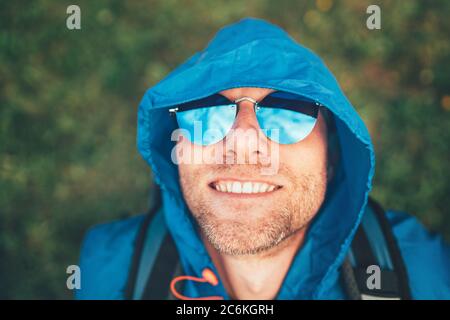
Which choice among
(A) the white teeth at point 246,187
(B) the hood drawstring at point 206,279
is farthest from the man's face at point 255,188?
(B) the hood drawstring at point 206,279

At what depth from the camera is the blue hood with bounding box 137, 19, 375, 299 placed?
2.09m

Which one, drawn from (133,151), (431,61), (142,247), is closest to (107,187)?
(133,151)

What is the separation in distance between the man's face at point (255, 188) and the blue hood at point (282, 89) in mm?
184

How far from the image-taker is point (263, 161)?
2.29 meters

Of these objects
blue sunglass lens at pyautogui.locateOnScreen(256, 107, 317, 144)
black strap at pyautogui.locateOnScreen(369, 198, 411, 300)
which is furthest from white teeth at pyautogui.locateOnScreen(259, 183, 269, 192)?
black strap at pyautogui.locateOnScreen(369, 198, 411, 300)

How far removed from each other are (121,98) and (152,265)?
2000 mm

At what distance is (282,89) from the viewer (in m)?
2.02

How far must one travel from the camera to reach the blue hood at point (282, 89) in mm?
2086

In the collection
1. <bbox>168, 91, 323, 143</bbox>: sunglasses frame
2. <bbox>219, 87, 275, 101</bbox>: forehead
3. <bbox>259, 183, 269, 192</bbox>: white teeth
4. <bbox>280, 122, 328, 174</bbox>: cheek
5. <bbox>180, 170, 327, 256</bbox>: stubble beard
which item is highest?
<bbox>219, 87, 275, 101</bbox>: forehead

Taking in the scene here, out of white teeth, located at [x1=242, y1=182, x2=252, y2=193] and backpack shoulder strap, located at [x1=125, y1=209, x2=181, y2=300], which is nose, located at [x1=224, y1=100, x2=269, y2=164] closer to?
white teeth, located at [x1=242, y1=182, x2=252, y2=193]

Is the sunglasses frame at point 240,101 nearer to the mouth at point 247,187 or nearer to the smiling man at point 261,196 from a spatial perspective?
the smiling man at point 261,196

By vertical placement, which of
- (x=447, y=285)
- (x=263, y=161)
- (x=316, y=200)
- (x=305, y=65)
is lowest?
(x=447, y=285)
